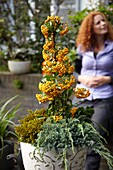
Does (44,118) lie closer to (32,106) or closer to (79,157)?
(79,157)

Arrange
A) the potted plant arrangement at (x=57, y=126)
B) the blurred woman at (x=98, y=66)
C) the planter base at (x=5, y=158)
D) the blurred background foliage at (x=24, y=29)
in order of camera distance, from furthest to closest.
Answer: the blurred background foliage at (x=24, y=29) < the blurred woman at (x=98, y=66) < the planter base at (x=5, y=158) < the potted plant arrangement at (x=57, y=126)

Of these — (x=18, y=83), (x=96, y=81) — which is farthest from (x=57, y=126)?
(x=18, y=83)

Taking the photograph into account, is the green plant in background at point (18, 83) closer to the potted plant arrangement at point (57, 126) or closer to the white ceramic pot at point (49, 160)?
the potted plant arrangement at point (57, 126)

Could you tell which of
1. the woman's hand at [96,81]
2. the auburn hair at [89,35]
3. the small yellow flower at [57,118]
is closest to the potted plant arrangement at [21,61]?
the auburn hair at [89,35]

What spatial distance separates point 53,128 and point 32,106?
9.93 feet

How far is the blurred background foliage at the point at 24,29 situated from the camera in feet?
16.5


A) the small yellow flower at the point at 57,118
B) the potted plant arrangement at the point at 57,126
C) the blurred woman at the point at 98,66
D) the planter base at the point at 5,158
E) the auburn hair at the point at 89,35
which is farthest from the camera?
the auburn hair at the point at 89,35

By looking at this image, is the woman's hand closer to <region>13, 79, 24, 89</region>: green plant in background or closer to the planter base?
the planter base

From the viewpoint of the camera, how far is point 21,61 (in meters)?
4.85

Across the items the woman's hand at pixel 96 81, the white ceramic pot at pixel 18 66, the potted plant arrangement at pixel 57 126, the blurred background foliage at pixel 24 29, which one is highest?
the blurred background foliage at pixel 24 29

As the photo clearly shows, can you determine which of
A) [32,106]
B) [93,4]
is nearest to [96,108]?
[32,106]

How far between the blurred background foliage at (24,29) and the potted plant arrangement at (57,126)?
3015 millimetres

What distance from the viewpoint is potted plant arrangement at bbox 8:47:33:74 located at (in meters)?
4.80

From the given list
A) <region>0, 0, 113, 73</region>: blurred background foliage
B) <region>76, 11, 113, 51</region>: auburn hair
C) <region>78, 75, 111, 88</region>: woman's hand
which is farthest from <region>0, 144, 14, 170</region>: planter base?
<region>0, 0, 113, 73</region>: blurred background foliage
